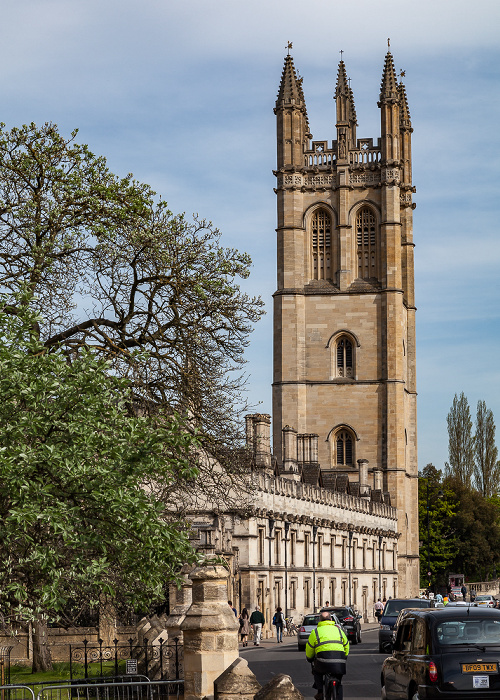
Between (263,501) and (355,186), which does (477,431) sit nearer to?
(355,186)

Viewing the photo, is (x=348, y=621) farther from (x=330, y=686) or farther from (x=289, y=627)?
(x=330, y=686)

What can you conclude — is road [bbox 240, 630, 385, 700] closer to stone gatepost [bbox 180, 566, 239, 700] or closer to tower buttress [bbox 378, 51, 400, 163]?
stone gatepost [bbox 180, 566, 239, 700]

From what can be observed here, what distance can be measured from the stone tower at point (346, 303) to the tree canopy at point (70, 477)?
63477 millimetres

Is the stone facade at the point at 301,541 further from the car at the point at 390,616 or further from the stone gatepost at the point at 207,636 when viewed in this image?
the stone gatepost at the point at 207,636

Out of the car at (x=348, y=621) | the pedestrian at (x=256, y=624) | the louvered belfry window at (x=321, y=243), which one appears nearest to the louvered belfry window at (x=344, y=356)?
the louvered belfry window at (x=321, y=243)

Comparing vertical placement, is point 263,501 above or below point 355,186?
below

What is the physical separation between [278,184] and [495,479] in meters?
49.6

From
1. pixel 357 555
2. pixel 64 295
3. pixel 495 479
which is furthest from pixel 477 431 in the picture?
pixel 64 295

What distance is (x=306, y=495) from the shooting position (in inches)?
2088

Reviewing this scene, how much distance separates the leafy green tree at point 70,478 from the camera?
12969 millimetres

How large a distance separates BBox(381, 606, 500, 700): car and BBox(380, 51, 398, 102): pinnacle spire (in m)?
73.5

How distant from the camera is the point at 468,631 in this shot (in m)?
13.7

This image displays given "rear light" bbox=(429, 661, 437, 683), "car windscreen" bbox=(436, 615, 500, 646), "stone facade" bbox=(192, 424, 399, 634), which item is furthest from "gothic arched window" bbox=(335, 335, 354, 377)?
"rear light" bbox=(429, 661, 437, 683)

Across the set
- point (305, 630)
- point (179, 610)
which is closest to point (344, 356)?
point (305, 630)
